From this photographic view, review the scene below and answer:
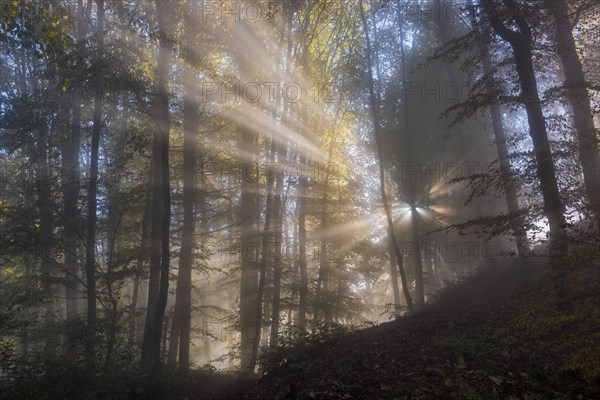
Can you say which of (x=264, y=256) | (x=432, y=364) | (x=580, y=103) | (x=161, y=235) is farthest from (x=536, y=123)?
(x=161, y=235)

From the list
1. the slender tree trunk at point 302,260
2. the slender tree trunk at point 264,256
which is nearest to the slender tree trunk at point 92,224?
the slender tree trunk at point 264,256

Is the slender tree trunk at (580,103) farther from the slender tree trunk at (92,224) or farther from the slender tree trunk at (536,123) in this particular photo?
the slender tree trunk at (92,224)

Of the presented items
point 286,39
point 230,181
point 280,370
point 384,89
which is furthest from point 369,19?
point 280,370

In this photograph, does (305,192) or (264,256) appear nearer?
(264,256)

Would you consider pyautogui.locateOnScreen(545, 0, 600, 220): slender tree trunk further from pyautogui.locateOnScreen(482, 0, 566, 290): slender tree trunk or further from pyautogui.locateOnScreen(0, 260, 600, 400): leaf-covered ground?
pyautogui.locateOnScreen(0, 260, 600, 400): leaf-covered ground

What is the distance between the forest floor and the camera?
6387 millimetres

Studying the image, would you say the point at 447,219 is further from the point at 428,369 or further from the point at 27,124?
the point at 27,124

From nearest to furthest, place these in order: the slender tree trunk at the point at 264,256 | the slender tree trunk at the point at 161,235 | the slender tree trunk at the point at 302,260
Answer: the slender tree trunk at the point at 161,235
the slender tree trunk at the point at 264,256
the slender tree trunk at the point at 302,260

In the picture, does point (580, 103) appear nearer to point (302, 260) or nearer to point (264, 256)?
point (264, 256)

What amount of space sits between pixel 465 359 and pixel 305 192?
459 inches

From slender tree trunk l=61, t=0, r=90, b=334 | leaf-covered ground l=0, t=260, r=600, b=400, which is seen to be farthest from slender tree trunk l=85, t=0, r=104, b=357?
leaf-covered ground l=0, t=260, r=600, b=400

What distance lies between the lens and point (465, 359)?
7.80m

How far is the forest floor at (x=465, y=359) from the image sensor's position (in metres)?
6.39

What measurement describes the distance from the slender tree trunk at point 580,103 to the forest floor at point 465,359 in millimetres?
2025
